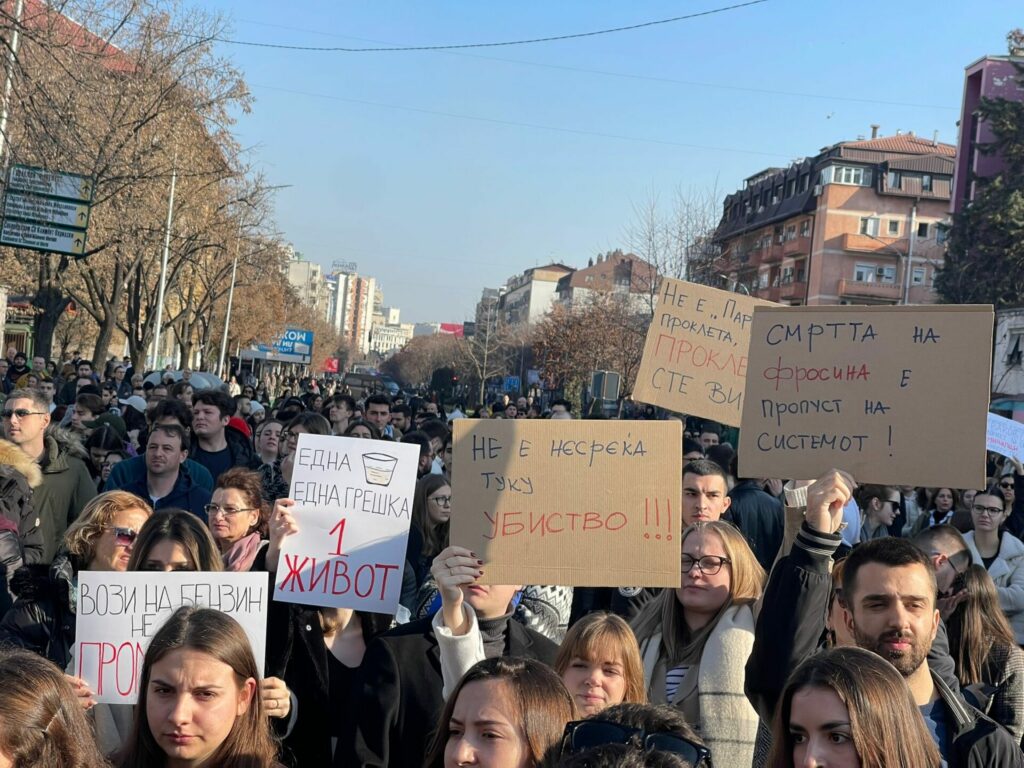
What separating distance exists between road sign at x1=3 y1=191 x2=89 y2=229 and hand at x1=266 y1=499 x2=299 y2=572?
1192 centimetres

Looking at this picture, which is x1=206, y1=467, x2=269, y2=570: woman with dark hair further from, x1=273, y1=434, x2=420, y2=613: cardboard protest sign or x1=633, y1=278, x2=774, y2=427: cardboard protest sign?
x1=633, y1=278, x2=774, y2=427: cardboard protest sign

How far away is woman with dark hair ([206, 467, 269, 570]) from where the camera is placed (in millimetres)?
5059

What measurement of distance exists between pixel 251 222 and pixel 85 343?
2107cm

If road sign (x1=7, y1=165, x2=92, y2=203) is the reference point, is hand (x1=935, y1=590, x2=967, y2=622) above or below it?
below

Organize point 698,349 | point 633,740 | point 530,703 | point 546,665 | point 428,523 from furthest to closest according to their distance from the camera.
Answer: point 428,523 → point 698,349 → point 546,665 → point 530,703 → point 633,740

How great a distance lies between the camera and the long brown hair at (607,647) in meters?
3.53

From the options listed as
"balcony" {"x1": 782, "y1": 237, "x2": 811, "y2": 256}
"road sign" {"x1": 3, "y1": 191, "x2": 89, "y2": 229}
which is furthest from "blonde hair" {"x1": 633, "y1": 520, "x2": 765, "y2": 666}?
"balcony" {"x1": 782, "y1": 237, "x2": 811, "y2": 256}

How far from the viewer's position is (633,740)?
2.40 metres

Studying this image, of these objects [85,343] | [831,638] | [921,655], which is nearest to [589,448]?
[831,638]

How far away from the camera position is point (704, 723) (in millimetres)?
3656

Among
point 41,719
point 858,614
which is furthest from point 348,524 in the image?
point 858,614

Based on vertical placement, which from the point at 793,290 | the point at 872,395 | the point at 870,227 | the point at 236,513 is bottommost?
the point at 236,513

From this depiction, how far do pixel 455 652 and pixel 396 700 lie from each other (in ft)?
0.86

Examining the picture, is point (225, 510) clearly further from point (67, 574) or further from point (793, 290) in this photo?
point (793, 290)
